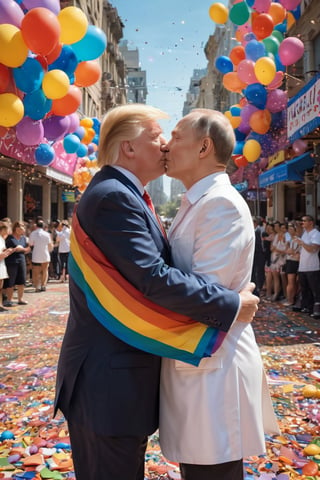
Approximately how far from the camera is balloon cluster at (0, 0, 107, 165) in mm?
6348

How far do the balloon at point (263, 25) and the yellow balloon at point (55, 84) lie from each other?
15.7 feet

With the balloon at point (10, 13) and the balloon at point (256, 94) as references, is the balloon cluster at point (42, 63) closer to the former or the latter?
the balloon at point (10, 13)

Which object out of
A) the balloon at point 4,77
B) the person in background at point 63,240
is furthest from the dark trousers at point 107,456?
the person in background at point 63,240

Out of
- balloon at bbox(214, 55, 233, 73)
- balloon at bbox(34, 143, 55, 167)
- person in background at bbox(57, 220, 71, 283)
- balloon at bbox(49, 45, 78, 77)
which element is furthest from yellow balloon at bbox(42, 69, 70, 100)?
person in background at bbox(57, 220, 71, 283)

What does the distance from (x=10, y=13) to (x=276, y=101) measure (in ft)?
19.3

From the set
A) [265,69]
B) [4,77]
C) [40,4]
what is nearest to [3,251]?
[4,77]

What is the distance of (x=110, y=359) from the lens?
1787 millimetres

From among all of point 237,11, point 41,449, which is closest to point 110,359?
point 41,449

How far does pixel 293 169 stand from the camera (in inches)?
512

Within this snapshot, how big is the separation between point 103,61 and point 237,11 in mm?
28087

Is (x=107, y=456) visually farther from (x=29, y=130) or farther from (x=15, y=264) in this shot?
(x=15, y=264)

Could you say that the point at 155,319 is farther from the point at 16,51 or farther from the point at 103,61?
the point at 103,61

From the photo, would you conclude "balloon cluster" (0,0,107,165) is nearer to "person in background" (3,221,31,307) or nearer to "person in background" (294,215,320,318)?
"person in background" (3,221,31,307)

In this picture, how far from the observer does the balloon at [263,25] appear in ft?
31.1
